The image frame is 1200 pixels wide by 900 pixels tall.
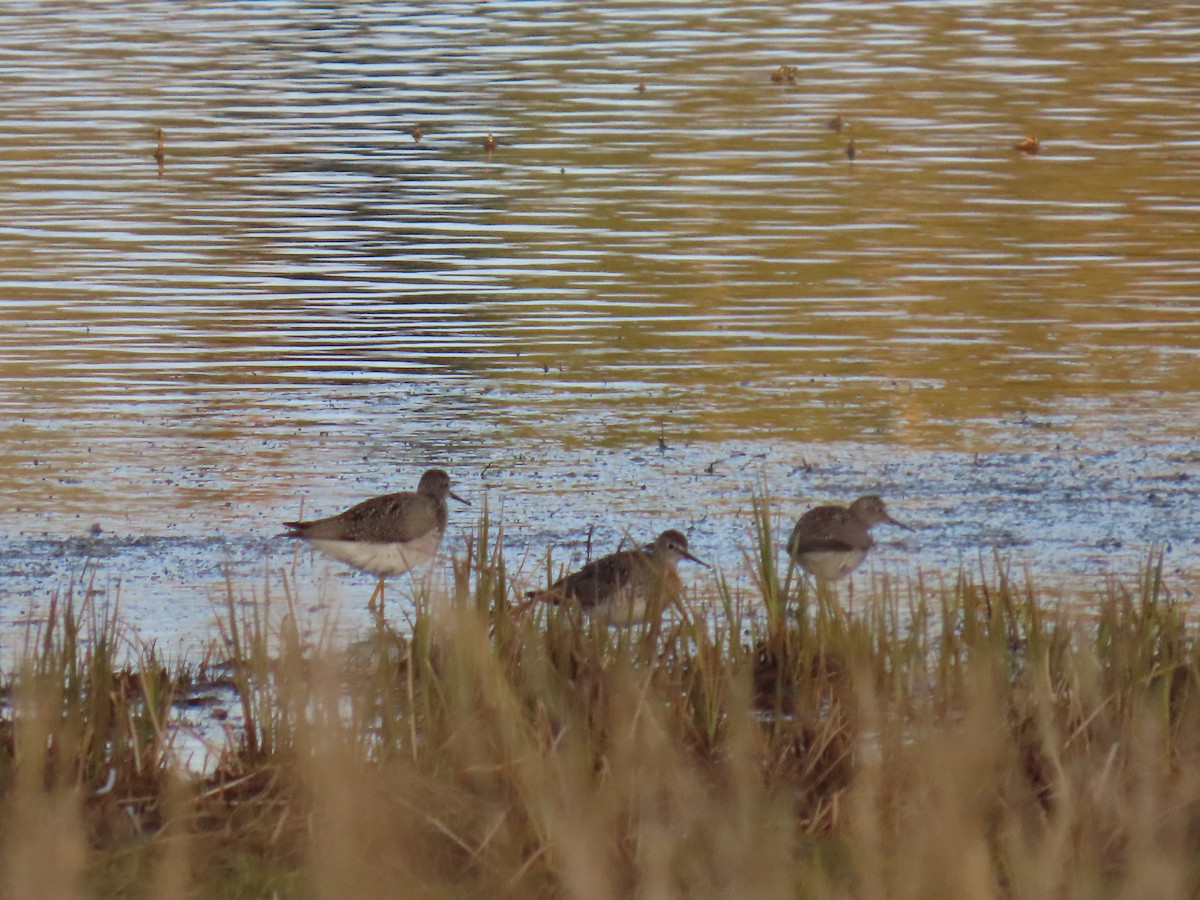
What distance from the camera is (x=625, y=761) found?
552cm

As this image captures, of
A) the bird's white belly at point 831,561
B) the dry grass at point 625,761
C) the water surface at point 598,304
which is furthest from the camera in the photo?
the water surface at point 598,304

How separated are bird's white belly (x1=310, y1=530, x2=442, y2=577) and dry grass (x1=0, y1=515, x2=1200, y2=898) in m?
1.63

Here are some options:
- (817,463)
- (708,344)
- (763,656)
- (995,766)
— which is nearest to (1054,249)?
(708,344)

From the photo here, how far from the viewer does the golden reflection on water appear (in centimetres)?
1231

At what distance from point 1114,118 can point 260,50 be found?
15.7m

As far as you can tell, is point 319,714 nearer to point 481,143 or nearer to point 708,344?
point 708,344

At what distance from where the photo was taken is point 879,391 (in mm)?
12836

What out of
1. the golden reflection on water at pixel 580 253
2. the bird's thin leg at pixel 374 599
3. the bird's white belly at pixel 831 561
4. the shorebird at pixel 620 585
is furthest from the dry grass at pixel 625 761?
the golden reflection on water at pixel 580 253

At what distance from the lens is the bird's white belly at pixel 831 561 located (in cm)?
846

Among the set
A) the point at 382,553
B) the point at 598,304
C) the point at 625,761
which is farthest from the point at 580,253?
the point at 625,761

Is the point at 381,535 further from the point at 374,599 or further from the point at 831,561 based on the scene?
the point at 831,561

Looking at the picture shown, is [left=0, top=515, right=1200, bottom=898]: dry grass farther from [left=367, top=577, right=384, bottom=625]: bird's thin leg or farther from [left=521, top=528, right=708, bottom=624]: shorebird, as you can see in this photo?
[left=367, top=577, right=384, bottom=625]: bird's thin leg

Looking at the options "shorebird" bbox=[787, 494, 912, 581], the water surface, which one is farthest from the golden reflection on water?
"shorebird" bbox=[787, 494, 912, 581]

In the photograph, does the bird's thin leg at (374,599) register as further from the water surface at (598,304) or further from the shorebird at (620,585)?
the shorebird at (620,585)
